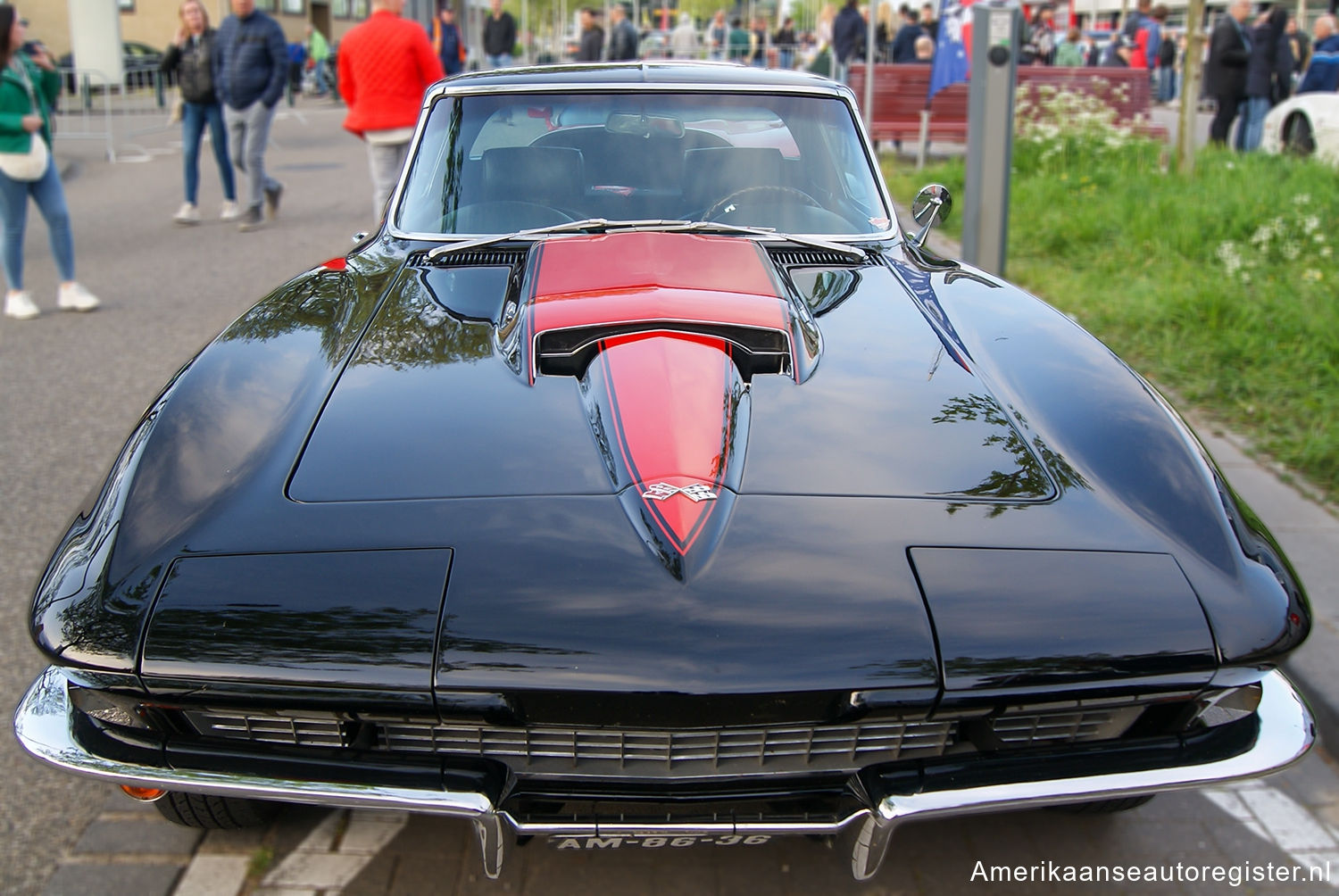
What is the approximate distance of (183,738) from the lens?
177cm

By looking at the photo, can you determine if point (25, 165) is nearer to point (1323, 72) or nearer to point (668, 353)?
point (668, 353)

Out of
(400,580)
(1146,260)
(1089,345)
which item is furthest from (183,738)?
(1146,260)

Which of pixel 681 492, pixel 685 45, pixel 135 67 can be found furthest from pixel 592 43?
pixel 681 492

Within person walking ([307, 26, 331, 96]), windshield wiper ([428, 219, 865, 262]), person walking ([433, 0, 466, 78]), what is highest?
person walking ([307, 26, 331, 96])

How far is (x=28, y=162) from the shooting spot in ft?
20.8

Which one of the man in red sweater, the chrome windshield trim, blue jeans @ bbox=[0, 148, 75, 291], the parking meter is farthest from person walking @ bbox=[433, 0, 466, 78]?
the chrome windshield trim

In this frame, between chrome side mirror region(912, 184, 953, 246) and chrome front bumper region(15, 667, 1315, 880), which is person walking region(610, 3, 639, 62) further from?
chrome front bumper region(15, 667, 1315, 880)

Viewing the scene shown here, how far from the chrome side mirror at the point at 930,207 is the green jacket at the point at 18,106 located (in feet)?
17.5

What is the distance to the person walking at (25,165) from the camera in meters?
6.24

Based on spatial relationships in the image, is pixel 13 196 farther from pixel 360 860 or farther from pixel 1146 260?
pixel 1146 260

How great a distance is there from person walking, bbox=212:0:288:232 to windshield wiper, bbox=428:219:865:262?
22.8 ft

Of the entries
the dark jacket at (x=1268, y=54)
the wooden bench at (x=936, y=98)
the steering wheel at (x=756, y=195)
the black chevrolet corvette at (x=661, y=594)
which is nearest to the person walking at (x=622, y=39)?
the wooden bench at (x=936, y=98)

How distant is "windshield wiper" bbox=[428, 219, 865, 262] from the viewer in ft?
9.70

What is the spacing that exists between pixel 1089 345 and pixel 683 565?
1.32 meters
